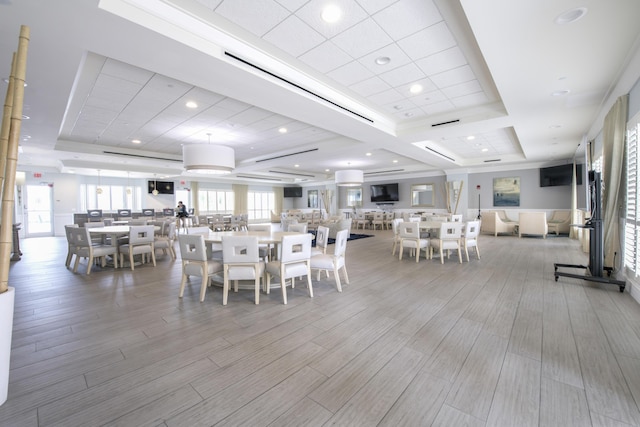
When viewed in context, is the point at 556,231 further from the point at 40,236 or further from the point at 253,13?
the point at 40,236

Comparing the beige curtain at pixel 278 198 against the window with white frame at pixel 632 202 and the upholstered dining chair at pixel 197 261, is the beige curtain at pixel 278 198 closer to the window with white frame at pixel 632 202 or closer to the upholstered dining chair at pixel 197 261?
the upholstered dining chair at pixel 197 261

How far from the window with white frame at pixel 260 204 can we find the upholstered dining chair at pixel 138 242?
13479 millimetres

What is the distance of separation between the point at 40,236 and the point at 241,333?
14538mm

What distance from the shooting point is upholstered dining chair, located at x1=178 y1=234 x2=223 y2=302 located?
11.5ft

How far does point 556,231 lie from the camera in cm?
1010

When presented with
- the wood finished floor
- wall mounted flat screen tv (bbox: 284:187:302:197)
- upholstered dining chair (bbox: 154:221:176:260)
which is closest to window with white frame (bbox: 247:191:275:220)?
wall mounted flat screen tv (bbox: 284:187:302:197)

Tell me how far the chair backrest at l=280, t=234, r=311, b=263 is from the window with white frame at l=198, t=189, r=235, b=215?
15.1m

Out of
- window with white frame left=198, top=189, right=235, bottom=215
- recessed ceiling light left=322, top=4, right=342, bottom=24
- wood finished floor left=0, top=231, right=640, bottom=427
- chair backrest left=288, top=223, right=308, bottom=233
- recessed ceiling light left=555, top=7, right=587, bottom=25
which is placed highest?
recessed ceiling light left=322, top=4, right=342, bottom=24

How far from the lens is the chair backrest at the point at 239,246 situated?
3.37 m

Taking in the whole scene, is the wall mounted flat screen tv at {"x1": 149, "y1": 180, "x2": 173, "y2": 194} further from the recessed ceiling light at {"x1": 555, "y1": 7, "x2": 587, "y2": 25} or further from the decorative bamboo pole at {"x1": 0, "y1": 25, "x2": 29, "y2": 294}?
the recessed ceiling light at {"x1": 555, "y1": 7, "x2": 587, "y2": 25}

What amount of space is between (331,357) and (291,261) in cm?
151

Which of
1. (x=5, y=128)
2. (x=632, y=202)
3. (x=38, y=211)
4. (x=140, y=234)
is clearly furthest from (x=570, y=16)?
(x=38, y=211)

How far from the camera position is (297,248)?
372cm

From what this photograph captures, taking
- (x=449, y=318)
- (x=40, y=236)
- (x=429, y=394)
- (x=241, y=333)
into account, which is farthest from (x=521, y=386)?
(x=40, y=236)
